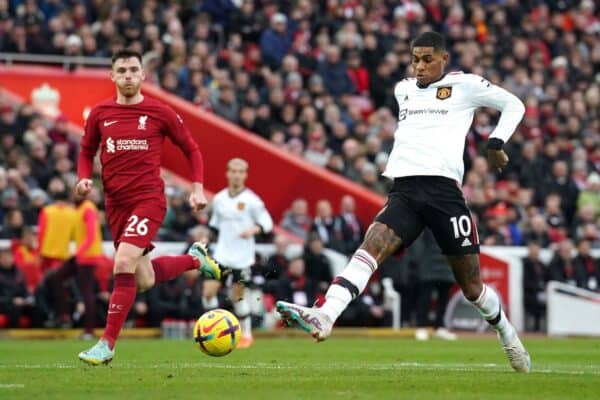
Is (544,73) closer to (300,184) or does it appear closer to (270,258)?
(300,184)

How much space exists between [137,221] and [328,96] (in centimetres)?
1486

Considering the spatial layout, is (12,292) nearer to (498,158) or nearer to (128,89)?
(128,89)

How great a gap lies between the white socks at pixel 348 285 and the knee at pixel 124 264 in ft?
6.54

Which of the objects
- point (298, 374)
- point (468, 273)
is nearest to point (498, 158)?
point (468, 273)

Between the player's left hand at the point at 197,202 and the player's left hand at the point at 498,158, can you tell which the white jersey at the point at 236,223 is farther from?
the player's left hand at the point at 498,158

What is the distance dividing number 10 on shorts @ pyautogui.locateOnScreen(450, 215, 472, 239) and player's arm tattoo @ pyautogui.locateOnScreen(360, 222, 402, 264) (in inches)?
17.1

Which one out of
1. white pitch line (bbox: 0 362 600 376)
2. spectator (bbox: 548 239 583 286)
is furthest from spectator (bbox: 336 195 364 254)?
white pitch line (bbox: 0 362 600 376)

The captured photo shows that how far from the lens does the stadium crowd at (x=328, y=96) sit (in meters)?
21.8

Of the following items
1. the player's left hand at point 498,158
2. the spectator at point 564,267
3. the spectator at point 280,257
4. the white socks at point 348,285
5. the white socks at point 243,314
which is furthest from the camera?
the spectator at point 564,267

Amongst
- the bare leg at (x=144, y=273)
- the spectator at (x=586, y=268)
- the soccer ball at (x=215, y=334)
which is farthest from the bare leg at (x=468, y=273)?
the spectator at (x=586, y=268)

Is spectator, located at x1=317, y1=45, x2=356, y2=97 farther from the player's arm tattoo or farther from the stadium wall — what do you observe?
the player's arm tattoo

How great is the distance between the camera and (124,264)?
11.0 m

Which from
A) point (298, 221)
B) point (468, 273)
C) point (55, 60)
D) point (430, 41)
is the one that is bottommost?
point (468, 273)

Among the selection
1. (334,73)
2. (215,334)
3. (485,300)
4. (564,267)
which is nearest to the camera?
(485,300)
